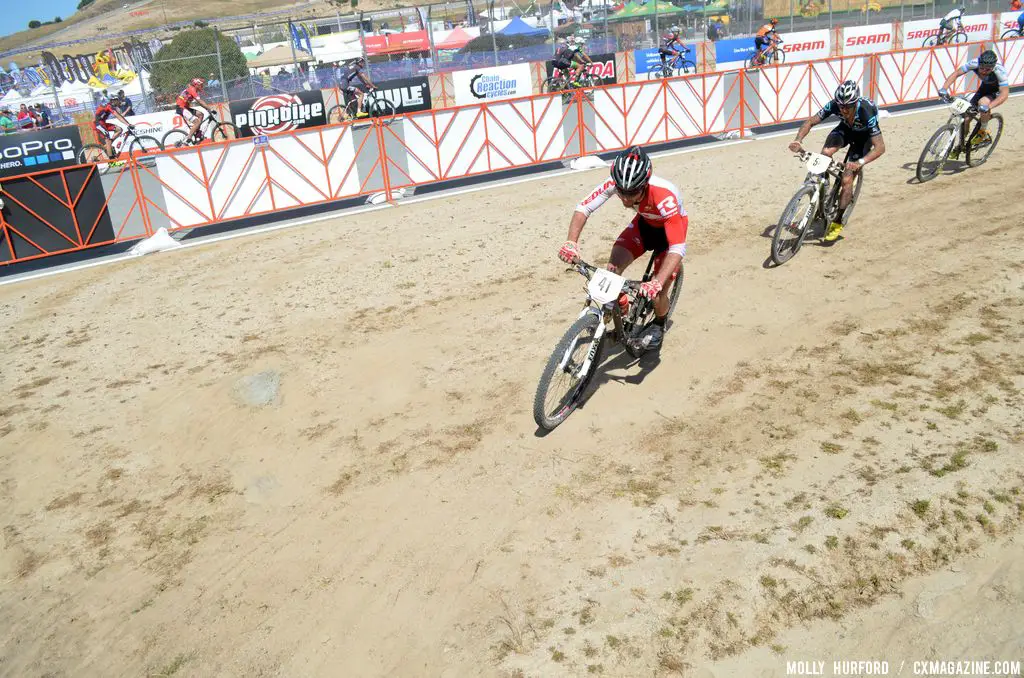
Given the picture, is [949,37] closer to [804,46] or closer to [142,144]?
[804,46]

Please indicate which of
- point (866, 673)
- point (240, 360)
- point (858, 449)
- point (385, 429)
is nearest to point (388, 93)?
point (240, 360)

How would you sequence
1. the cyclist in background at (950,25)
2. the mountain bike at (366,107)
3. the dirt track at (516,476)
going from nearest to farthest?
the dirt track at (516,476)
the mountain bike at (366,107)
the cyclist in background at (950,25)

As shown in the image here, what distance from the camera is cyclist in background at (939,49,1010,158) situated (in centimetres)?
1198

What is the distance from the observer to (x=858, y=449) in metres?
5.41

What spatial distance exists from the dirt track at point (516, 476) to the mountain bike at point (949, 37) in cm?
2768

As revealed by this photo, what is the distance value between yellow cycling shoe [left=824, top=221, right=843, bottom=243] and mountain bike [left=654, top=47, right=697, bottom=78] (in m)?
20.4

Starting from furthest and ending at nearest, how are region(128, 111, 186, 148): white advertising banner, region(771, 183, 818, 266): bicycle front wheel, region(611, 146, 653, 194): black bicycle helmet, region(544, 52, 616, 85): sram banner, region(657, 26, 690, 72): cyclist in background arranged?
region(544, 52, 616, 85): sram banner → region(657, 26, 690, 72): cyclist in background → region(128, 111, 186, 148): white advertising banner → region(771, 183, 818, 266): bicycle front wheel → region(611, 146, 653, 194): black bicycle helmet

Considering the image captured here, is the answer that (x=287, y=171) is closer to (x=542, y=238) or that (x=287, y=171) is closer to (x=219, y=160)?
(x=219, y=160)

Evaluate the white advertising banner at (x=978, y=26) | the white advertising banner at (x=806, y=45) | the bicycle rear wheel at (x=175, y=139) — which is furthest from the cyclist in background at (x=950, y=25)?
the bicycle rear wheel at (x=175, y=139)

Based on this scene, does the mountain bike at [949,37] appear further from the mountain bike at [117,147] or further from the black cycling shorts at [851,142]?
the mountain bike at [117,147]

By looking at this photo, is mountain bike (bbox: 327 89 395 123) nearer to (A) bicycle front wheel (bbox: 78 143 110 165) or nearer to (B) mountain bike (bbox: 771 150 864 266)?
(A) bicycle front wheel (bbox: 78 143 110 165)

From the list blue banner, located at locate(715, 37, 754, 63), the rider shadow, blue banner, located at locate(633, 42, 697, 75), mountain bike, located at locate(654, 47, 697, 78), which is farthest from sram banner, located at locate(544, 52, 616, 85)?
the rider shadow

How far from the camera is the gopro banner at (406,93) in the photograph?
82.9 ft

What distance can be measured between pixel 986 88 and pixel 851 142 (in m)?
4.12
